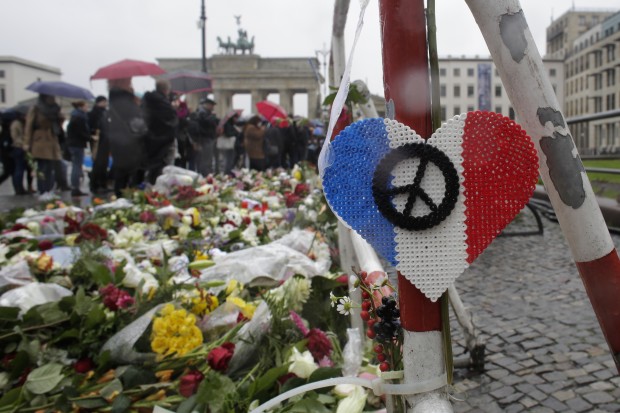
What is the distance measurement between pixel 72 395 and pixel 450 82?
94037 millimetres

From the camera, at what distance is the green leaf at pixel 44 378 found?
5.83 ft

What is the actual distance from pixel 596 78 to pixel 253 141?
81.7 meters

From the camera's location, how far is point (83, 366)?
191 centimetres

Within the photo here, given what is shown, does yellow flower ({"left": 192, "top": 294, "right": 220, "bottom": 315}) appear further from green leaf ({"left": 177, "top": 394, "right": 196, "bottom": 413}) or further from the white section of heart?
the white section of heart

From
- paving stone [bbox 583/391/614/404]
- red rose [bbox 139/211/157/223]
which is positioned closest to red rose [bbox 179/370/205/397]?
paving stone [bbox 583/391/614/404]

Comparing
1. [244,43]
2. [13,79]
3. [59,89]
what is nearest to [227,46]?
[244,43]

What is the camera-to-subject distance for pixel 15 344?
1965 millimetres

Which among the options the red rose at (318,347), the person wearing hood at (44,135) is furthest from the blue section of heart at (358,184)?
the person wearing hood at (44,135)

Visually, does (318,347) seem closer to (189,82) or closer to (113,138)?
(113,138)

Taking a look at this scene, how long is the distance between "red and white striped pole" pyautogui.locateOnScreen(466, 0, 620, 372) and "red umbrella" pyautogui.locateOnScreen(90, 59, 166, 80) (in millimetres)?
8309

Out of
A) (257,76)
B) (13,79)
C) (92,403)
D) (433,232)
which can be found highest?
(13,79)

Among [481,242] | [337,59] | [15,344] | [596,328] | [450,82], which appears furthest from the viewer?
[450,82]

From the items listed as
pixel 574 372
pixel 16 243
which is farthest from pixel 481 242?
pixel 16 243

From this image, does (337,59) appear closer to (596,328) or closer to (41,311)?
(41,311)
